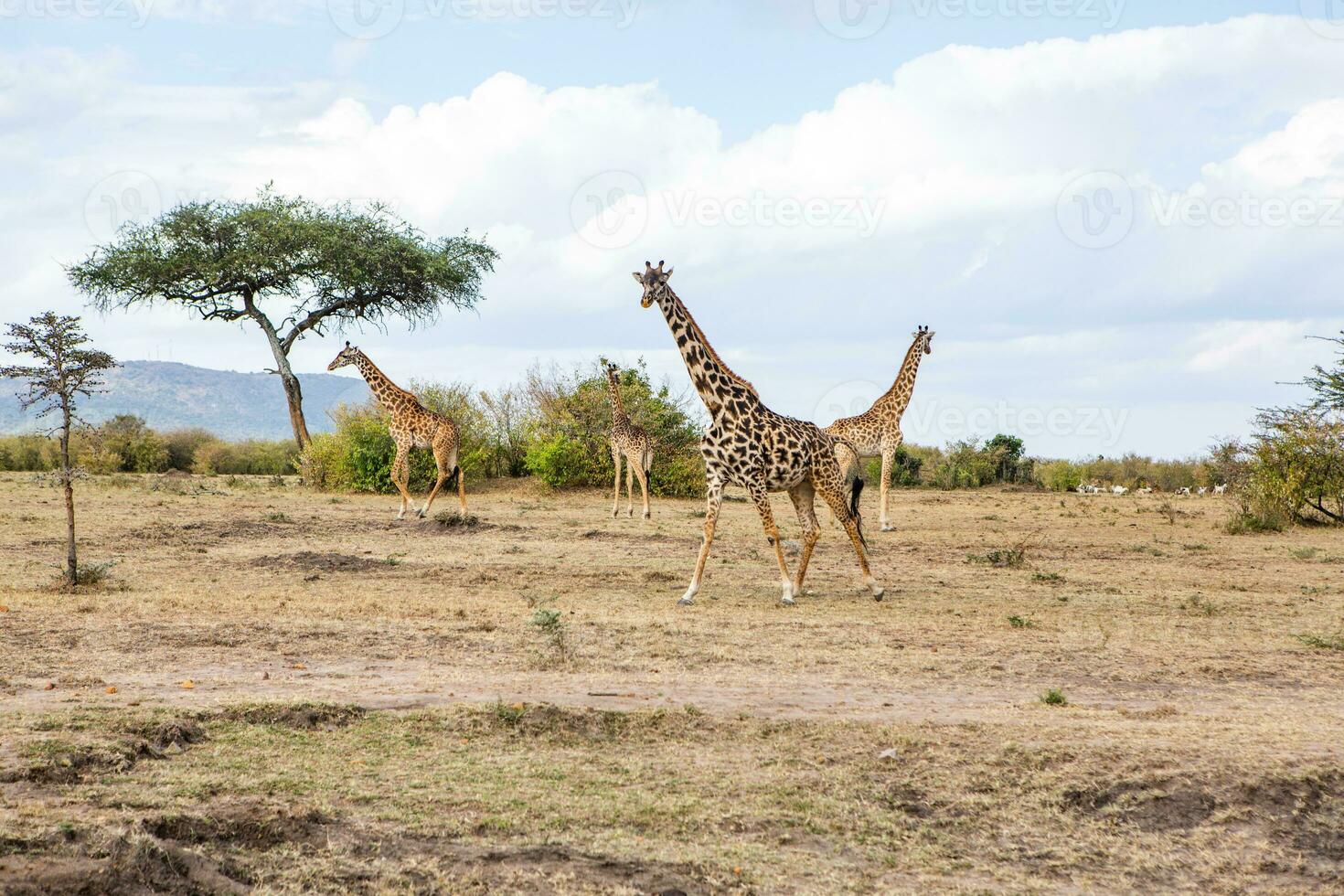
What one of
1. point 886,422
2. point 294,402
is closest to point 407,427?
point 886,422

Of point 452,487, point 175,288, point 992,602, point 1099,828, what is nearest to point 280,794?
point 1099,828

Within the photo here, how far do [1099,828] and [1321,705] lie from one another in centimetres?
324

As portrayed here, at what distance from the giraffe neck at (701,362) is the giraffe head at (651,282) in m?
0.14

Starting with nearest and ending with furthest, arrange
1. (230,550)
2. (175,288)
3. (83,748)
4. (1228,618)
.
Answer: (83,748) → (1228,618) → (230,550) → (175,288)

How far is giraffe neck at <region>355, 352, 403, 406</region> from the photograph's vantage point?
22797 mm

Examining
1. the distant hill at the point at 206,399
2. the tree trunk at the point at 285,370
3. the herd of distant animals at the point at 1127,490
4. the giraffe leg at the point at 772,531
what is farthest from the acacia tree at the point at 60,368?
the distant hill at the point at 206,399

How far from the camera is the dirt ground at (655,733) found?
210 inches

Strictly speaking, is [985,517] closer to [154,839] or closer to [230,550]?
[230,550]

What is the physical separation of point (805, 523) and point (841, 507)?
0.45 metres

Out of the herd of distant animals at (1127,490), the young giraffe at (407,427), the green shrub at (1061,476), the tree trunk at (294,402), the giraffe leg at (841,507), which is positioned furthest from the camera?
the green shrub at (1061,476)

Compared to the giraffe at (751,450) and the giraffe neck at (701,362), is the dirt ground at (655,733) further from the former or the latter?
the giraffe neck at (701,362)

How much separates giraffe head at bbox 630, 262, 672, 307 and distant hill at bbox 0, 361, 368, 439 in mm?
124059

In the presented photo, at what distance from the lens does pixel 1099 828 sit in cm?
599

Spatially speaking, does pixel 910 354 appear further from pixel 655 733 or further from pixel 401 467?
pixel 655 733
